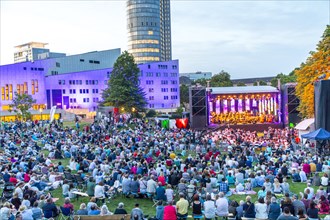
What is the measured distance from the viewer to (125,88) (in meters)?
57.8

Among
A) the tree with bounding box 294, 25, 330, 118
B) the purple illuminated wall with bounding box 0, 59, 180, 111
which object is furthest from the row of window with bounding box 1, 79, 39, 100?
the tree with bounding box 294, 25, 330, 118

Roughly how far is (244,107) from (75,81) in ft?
129

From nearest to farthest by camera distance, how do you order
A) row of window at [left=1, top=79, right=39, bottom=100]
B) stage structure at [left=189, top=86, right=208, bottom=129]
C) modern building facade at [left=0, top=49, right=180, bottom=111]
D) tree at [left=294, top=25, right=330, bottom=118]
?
1. tree at [left=294, top=25, right=330, bottom=118]
2. stage structure at [left=189, top=86, right=208, bottom=129]
3. row of window at [left=1, top=79, right=39, bottom=100]
4. modern building facade at [left=0, top=49, right=180, bottom=111]

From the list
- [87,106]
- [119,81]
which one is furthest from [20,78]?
[119,81]

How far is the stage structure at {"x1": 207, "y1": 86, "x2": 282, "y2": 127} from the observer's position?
45.4 m

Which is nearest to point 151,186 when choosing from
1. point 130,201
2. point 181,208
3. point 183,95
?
point 130,201

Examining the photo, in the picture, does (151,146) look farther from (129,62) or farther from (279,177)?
(129,62)

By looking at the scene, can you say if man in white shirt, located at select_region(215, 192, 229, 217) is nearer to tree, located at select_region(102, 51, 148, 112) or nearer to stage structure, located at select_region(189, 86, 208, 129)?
stage structure, located at select_region(189, 86, 208, 129)

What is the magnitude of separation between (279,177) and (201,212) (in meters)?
4.96

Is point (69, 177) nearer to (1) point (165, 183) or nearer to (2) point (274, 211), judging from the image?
(1) point (165, 183)

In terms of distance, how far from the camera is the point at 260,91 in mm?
45594

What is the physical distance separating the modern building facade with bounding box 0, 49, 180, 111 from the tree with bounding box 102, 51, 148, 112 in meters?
12.5

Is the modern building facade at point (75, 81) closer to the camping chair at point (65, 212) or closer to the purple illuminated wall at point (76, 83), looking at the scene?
the purple illuminated wall at point (76, 83)

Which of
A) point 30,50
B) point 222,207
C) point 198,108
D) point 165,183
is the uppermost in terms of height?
point 30,50
